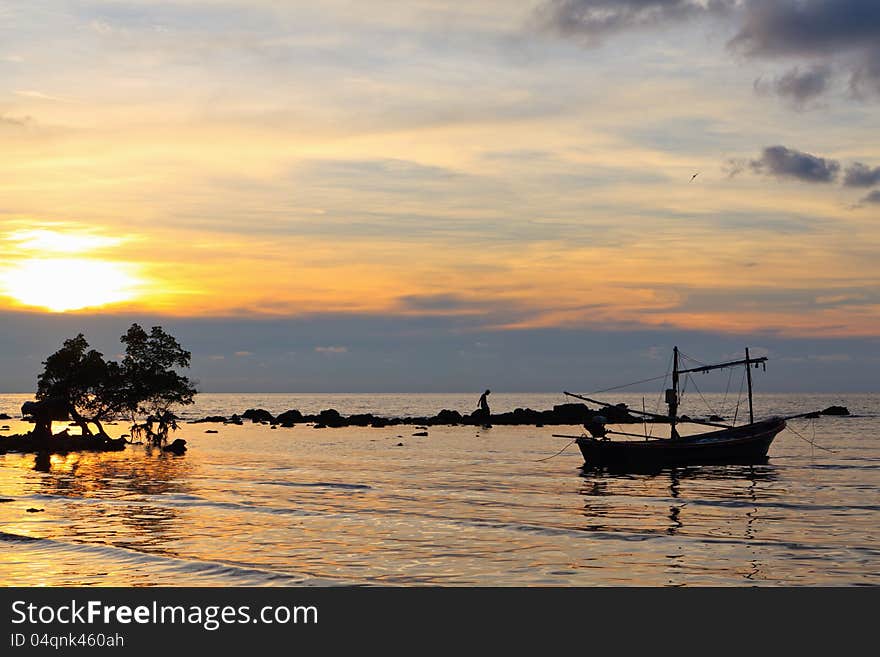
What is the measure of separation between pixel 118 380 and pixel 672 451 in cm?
4842

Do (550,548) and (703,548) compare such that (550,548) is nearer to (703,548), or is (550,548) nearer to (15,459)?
(703,548)

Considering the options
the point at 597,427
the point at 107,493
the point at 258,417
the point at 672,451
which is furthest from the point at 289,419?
the point at 107,493

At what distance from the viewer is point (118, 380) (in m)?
78.2

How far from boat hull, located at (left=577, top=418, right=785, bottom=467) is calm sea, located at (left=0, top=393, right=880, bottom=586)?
1.65 metres

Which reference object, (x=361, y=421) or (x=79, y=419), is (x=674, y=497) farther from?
(x=361, y=421)

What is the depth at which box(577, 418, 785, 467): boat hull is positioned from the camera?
2566 inches

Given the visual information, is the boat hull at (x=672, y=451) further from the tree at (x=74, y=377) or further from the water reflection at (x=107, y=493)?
the tree at (x=74, y=377)

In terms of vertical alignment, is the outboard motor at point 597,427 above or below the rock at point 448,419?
above

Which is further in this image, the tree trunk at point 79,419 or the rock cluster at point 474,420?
the rock cluster at point 474,420

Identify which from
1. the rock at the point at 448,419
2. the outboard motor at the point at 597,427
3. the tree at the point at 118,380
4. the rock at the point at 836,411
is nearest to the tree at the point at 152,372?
the tree at the point at 118,380

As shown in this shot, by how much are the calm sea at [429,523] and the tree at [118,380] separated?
24.7 feet

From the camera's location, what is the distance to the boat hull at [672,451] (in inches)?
2566
